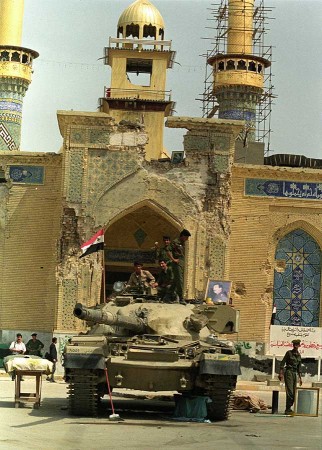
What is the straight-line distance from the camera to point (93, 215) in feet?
97.8

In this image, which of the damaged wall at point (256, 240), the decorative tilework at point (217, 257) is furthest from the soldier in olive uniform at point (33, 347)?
the damaged wall at point (256, 240)

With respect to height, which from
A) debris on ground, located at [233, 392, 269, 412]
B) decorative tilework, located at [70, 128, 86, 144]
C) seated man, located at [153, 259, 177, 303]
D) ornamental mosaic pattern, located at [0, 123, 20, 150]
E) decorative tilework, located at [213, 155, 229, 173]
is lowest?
debris on ground, located at [233, 392, 269, 412]

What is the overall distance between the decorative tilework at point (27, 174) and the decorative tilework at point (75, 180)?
3.94ft

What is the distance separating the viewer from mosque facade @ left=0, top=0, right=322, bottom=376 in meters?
29.8

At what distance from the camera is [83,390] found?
15.7 metres

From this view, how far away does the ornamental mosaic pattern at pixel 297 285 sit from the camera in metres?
31.0


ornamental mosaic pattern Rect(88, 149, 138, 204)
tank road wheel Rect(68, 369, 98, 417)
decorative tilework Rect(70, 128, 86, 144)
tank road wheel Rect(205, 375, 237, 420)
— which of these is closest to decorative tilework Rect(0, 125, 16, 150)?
decorative tilework Rect(70, 128, 86, 144)

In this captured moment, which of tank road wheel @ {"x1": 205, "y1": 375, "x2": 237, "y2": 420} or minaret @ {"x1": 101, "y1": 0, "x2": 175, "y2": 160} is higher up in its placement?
minaret @ {"x1": 101, "y1": 0, "x2": 175, "y2": 160}

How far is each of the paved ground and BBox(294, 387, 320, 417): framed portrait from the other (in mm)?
429

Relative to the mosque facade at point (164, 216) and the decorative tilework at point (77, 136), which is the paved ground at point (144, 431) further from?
the decorative tilework at point (77, 136)

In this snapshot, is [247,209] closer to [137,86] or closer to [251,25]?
[137,86]

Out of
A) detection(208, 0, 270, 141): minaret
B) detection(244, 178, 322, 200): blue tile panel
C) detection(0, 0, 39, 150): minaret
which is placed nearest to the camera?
detection(244, 178, 322, 200): blue tile panel

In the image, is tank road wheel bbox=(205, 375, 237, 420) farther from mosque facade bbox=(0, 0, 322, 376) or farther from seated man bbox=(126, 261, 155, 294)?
mosque facade bbox=(0, 0, 322, 376)

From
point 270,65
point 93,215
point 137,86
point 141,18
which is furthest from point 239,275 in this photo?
point 270,65
